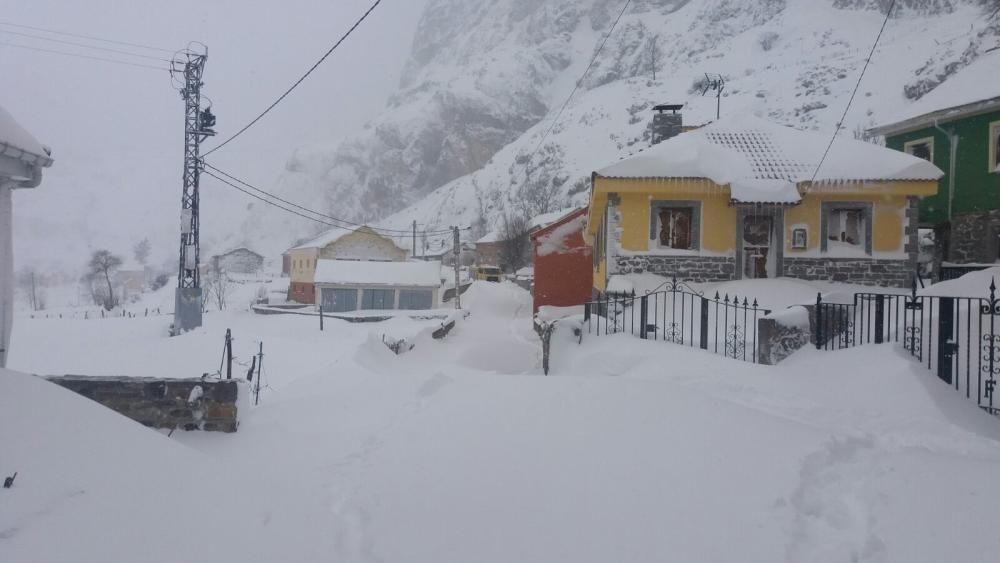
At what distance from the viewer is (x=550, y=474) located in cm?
501

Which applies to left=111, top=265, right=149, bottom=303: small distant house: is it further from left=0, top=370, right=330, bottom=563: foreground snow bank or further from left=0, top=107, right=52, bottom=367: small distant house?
left=0, top=370, right=330, bottom=563: foreground snow bank

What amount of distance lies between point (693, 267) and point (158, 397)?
12.9 m

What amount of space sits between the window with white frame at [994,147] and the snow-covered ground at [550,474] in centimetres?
1580

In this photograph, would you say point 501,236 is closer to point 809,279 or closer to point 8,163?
point 809,279

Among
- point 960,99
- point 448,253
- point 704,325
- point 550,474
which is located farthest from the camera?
point 448,253

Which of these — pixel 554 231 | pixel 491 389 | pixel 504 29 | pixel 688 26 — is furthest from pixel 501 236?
pixel 504 29

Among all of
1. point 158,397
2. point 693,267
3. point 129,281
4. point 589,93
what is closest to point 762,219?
point 693,267

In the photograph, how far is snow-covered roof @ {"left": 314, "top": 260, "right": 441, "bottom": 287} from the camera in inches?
1686

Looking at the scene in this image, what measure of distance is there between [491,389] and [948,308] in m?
5.46

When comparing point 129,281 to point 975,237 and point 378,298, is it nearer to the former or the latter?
point 378,298

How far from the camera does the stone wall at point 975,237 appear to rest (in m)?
18.7

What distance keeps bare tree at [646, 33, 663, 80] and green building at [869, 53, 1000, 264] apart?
102960mm

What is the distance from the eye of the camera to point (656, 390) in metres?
7.05

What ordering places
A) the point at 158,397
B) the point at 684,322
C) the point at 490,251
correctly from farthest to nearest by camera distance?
the point at 490,251 → the point at 684,322 → the point at 158,397
